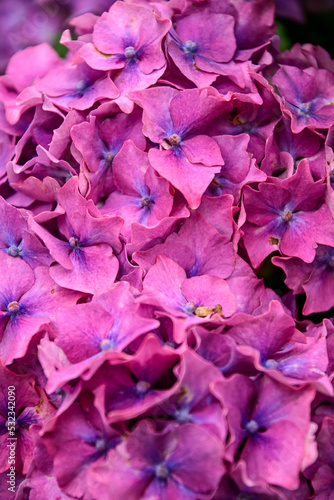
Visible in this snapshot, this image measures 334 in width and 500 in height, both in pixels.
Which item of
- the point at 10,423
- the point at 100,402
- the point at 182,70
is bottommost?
the point at 10,423

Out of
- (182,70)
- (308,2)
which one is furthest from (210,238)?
(308,2)

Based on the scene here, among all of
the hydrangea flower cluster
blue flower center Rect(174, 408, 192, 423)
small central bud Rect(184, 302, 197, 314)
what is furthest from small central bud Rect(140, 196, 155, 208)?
blue flower center Rect(174, 408, 192, 423)

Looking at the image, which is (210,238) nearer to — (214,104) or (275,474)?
(214,104)

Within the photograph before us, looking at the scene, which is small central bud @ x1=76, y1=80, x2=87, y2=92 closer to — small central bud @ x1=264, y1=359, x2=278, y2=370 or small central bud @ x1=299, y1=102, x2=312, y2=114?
small central bud @ x1=299, y1=102, x2=312, y2=114

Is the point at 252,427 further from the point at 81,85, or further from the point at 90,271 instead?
the point at 81,85

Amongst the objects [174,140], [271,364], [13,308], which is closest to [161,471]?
[271,364]

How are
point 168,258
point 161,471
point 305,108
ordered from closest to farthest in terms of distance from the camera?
point 161,471 → point 168,258 → point 305,108

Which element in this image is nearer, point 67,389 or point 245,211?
point 67,389
